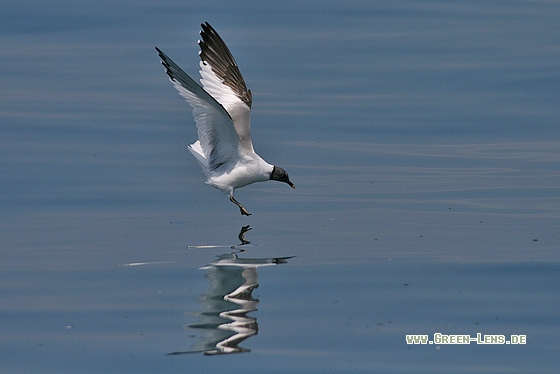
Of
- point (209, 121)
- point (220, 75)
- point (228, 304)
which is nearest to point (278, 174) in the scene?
point (209, 121)

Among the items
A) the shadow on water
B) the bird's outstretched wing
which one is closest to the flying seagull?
the bird's outstretched wing

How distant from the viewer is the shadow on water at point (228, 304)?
19.7 feet

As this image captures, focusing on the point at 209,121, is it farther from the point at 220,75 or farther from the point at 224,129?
the point at 220,75

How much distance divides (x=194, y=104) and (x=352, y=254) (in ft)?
8.20

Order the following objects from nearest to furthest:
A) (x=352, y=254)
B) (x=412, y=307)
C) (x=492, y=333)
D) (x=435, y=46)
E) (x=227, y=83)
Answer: (x=492, y=333) → (x=412, y=307) → (x=352, y=254) → (x=227, y=83) → (x=435, y=46)

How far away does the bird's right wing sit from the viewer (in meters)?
9.12

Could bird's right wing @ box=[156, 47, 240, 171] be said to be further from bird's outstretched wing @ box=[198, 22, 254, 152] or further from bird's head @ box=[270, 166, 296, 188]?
bird's outstretched wing @ box=[198, 22, 254, 152]

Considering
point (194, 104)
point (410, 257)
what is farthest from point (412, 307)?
point (194, 104)

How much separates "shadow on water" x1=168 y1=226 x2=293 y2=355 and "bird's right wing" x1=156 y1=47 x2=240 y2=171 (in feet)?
5.84

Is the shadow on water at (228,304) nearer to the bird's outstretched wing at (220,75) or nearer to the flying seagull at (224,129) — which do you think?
the flying seagull at (224,129)

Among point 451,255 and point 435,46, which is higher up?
point 435,46

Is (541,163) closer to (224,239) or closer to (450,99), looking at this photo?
(450,99)

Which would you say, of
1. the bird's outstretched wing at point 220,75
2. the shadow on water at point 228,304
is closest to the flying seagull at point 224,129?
the bird's outstretched wing at point 220,75

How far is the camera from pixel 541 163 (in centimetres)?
1153
